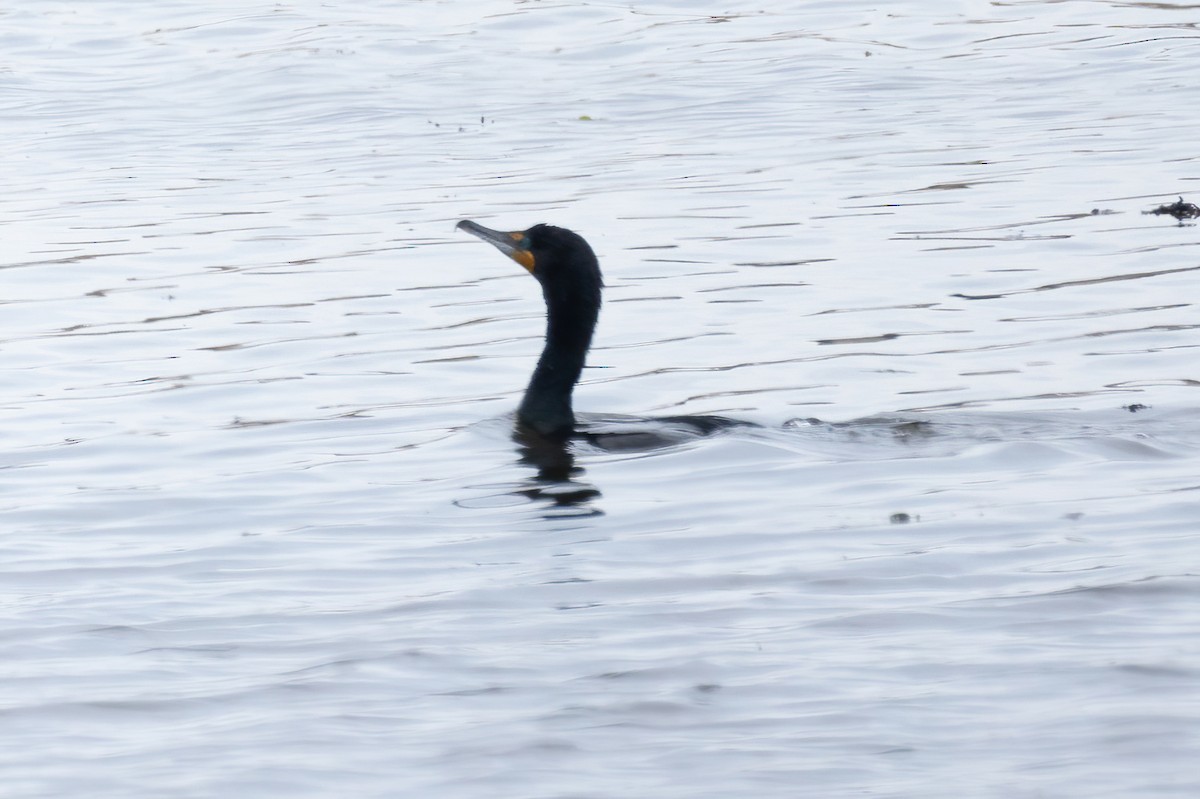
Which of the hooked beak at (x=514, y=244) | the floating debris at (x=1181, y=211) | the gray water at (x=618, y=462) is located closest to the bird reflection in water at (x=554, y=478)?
the gray water at (x=618, y=462)

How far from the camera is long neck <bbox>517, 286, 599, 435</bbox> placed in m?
8.85

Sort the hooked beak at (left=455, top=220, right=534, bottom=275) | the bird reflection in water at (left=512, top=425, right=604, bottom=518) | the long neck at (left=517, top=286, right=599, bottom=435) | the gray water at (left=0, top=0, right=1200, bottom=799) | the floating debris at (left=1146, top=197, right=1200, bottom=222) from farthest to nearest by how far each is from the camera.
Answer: the floating debris at (left=1146, top=197, right=1200, bottom=222) → the hooked beak at (left=455, top=220, right=534, bottom=275) → the long neck at (left=517, top=286, right=599, bottom=435) → the bird reflection in water at (left=512, top=425, right=604, bottom=518) → the gray water at (left=0, top=0, right=1200, bottom=799)

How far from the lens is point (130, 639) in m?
5.85

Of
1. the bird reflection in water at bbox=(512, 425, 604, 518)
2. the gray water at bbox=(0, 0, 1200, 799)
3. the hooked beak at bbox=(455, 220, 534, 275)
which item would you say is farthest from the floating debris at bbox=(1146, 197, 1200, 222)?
the bird reflection in water at bbox=(512, 425, 604, 518)

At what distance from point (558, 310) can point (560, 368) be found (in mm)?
310

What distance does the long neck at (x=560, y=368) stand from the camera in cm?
885

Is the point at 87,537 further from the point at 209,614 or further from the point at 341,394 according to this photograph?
the point at 341,394

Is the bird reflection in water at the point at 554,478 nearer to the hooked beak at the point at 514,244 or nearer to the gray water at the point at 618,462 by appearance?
the gray water at the point at 618,462

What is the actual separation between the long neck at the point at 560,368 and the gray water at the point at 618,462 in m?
0.28

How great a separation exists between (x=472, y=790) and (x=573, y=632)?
4.08ft

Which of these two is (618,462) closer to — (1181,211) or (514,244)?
(514,244)

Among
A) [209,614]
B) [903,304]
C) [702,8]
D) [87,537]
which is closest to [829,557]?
[209,614]

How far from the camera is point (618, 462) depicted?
328 inches

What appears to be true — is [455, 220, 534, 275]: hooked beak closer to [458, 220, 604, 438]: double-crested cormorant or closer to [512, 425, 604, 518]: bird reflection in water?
[458, 220, 604, 438]: double-crested cormorant
